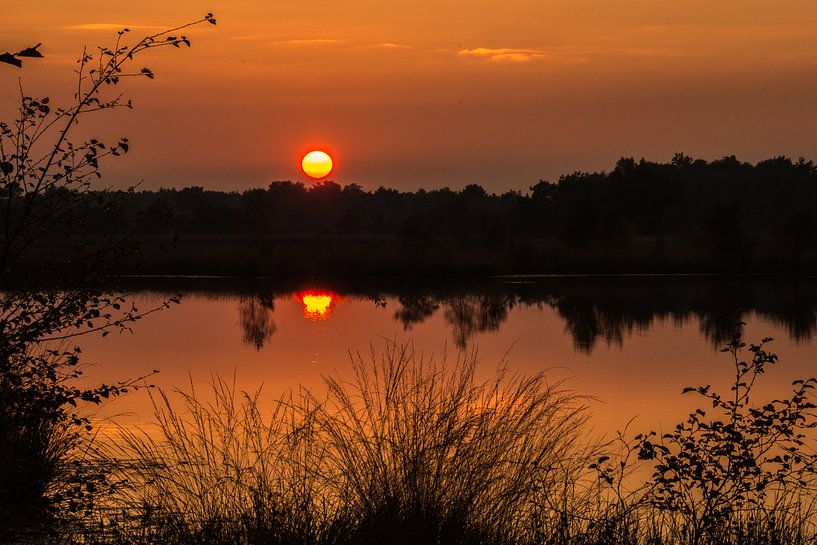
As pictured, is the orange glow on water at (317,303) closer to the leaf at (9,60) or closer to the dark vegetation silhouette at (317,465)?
the dark vegetation silhouette at (317,465)

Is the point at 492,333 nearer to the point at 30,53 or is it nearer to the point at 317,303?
the point at 317,303

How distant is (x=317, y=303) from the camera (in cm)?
3628

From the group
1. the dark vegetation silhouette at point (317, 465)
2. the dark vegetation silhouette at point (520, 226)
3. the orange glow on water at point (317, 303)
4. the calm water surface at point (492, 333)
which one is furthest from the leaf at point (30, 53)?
the orange glow on water at point (317, 303)

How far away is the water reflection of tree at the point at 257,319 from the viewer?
26.2 metres

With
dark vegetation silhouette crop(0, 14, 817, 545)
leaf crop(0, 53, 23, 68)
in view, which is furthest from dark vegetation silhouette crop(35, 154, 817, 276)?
leaf crop(0, 53, 23, 68)

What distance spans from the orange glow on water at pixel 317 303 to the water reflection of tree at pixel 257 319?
111 centimetres

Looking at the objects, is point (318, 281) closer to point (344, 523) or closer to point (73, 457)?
point (73, 457)

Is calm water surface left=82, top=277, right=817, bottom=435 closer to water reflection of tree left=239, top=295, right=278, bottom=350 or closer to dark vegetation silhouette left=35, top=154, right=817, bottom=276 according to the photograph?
water reflection of tree left=239, top=295, right=278, bottom=350

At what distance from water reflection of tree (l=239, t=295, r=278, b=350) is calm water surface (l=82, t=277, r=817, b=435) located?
1.6 inches

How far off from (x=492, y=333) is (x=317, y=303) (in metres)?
10.7

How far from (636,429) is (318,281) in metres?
34.3

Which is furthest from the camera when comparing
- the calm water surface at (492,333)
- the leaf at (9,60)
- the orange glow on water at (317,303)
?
the orange glow on water at (317,303)

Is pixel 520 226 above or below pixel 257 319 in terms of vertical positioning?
above

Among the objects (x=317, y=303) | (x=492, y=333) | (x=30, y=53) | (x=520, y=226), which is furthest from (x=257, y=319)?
(x=520, y=226)
